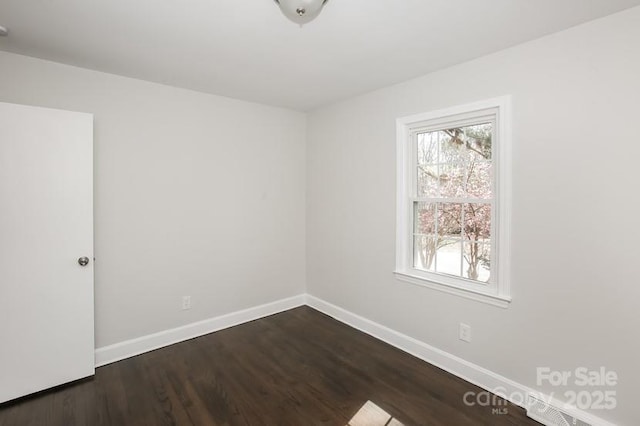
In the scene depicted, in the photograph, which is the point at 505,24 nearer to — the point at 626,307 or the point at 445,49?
the point at 445,49

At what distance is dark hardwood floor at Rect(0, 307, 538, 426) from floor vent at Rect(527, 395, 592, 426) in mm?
79

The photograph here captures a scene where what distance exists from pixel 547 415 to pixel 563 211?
1.31 metres

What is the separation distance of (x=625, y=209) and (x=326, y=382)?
2256mm

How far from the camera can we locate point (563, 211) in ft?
6.39

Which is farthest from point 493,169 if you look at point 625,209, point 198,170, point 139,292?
point 139,292

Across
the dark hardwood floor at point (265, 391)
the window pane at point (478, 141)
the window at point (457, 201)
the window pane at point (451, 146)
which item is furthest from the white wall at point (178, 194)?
the window pane at point (478, 141)

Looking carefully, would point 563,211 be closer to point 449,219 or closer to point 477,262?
point 477,262

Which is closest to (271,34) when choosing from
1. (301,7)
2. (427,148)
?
(301,7)

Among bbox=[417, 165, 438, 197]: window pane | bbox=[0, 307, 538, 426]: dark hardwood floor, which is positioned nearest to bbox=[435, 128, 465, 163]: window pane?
bbox=[417, 165, 438, 197]: window pane

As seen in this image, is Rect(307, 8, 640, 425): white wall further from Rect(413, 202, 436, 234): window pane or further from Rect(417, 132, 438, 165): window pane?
Rect(413, 202, 436, 234): window pane

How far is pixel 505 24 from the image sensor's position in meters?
1.87

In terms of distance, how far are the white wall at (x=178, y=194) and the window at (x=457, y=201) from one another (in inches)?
62.2

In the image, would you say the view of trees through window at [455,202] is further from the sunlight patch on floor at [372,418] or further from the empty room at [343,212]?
the sunlight patch on floor at [372,418]

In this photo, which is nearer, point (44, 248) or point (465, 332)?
point (44, 248)
